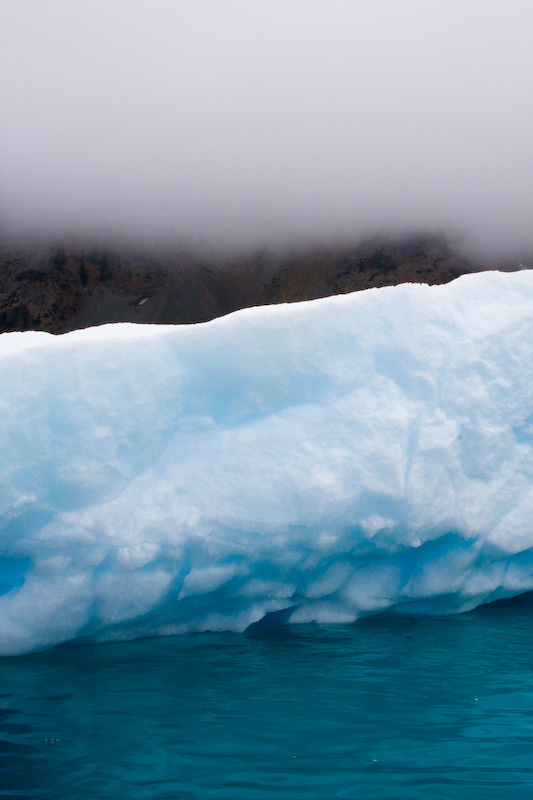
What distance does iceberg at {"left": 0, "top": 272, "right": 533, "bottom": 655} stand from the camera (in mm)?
4395

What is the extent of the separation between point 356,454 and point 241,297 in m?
56.7

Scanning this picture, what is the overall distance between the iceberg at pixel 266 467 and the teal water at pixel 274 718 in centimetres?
41

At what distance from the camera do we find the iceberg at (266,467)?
4395 millimetres

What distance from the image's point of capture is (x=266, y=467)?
4.73 metres

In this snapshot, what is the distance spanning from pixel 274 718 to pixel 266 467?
1751mm

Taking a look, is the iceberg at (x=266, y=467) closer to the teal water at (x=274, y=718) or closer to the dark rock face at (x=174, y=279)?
the teal water at (x=274, y=718)

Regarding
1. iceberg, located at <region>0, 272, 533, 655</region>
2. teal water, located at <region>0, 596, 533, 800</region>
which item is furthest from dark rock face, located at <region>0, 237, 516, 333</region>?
teal water, located at <region>0, 596, 533, 800</region>

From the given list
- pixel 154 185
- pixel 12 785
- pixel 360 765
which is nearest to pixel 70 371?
pixel 12 785

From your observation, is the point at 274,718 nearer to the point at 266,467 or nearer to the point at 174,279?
the point at 266,467

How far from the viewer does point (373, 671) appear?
4039mm

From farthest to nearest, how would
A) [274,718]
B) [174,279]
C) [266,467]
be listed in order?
[174,279] < [266,467] < [274,718]

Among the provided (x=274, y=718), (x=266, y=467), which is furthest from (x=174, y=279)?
(x=274, y=718)

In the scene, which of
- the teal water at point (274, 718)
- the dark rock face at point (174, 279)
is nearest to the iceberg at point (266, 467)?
the teal water at point (274, 718)

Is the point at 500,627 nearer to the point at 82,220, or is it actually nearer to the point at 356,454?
the point at 356,454
